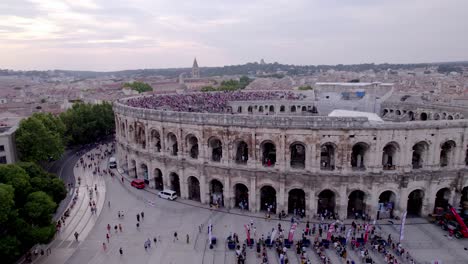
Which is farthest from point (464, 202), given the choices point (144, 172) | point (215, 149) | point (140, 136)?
point (140, 136)

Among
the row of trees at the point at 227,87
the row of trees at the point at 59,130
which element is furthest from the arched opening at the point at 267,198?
the row of trees at the point at 227,87

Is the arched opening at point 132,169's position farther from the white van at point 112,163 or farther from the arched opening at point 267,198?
the arched opening at point 267,198

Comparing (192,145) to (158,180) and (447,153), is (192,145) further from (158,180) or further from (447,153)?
(447,153)

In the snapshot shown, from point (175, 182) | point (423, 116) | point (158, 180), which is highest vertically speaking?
point (423, 116)

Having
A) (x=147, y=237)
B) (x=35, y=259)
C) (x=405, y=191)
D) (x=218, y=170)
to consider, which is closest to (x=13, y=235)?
(x=35, y=259)

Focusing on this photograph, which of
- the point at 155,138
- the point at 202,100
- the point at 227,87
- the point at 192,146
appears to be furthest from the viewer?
Answer: the point at 227,87

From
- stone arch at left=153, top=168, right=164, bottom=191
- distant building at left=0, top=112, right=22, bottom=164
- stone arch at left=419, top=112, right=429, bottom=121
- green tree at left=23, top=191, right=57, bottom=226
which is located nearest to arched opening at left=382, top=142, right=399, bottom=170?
stone arch at left=419, top=112, right=429, bottom=121

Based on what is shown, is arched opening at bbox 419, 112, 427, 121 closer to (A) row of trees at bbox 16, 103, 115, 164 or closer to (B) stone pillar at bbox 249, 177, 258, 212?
(B) stone pillar at bbox 249, 177, 258, 212
